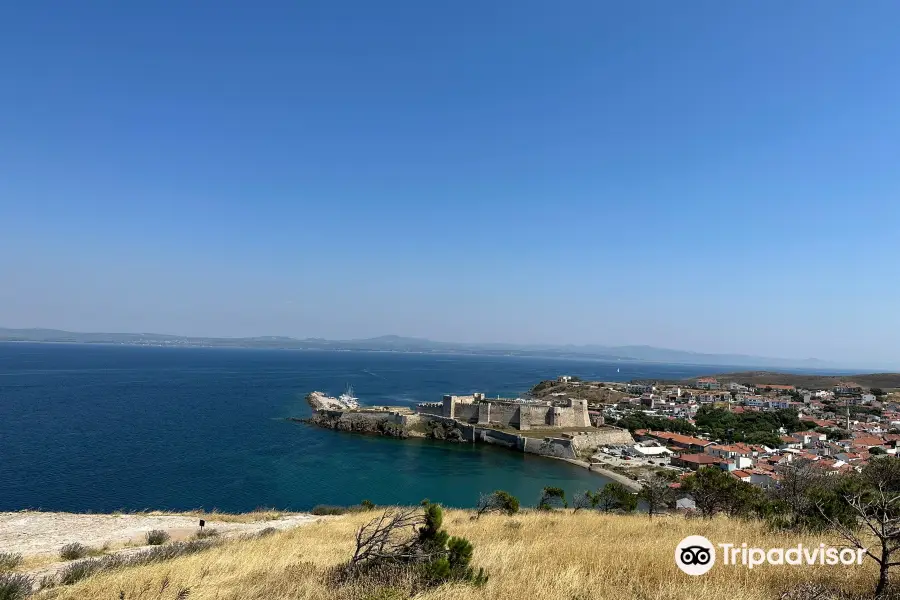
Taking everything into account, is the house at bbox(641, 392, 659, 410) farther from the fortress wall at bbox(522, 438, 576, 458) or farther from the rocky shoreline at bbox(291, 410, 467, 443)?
the rocky shoreline at bbox(291, 410, 467, 443)

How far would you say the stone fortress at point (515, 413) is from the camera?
2108 inches

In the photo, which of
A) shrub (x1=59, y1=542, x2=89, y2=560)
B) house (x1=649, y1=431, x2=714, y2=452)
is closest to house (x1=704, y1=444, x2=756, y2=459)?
house (x1=649, y1=431, x2=714, y2=452)

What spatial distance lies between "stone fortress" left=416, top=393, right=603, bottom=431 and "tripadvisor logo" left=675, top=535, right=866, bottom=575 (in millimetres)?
47269

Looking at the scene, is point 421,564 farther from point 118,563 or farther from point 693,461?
point 693,461

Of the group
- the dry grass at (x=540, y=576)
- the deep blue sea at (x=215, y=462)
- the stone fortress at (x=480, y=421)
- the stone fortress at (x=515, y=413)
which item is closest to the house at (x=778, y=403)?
the stone fortress at (x=480, y=421)

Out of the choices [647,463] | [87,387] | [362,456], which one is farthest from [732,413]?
[87,387]

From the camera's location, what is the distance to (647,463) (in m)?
41.0

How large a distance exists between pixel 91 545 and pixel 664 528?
14756 millimetres

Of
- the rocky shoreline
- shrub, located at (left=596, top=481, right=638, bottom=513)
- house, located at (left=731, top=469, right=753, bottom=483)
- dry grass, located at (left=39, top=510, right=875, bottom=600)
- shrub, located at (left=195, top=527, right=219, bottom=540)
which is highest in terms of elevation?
dry grass, located at (left=39, top=510, right=875, bottom=600)

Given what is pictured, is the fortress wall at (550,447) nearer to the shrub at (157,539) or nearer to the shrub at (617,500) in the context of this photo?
the shrub at (617,500)

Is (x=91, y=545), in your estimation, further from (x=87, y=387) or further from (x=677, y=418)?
(x=87, y=387)

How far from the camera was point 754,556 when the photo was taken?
241 inches

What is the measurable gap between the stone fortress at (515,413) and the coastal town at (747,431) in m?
7.02

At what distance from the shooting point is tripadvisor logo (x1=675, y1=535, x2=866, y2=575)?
5.58 m
